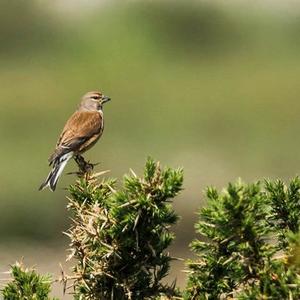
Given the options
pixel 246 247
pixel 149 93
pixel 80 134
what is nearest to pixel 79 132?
pixel 80 134

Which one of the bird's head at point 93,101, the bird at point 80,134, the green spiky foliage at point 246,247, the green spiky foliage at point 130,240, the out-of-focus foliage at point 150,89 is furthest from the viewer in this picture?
the out-of-focus foliage at point 150,89

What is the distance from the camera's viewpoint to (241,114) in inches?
343

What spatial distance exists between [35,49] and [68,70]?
0.73m

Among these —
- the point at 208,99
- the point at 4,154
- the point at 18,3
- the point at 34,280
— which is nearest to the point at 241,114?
the point at 208,99

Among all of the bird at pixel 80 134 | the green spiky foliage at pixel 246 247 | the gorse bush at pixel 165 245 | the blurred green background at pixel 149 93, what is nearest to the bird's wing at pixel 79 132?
the bird at pixel 80 134

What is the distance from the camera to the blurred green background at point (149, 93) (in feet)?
24.0

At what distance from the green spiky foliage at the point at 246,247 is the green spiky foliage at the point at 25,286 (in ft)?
0.71

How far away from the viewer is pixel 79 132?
4434mm

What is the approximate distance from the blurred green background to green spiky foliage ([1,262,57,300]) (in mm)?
4818

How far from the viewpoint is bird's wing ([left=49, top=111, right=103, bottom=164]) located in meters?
4.28

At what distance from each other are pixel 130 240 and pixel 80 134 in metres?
2.92

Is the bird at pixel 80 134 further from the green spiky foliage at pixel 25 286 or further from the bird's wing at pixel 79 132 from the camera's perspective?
the green spiky foliage at pixel 25 286

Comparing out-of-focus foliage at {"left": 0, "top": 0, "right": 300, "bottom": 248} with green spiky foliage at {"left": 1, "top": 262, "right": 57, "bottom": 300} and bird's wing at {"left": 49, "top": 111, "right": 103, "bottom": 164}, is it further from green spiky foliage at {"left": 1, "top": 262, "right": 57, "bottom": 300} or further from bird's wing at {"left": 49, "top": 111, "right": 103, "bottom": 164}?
green spiky foliage at {"left": 1, "top": 262, "right": 57, "bottom": 300}

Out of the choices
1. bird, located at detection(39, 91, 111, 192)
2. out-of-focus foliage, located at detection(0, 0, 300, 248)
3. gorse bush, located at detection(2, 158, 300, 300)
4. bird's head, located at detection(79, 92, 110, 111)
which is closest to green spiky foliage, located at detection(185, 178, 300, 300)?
gorse bush, located at detection(2, 158, 300, 300)
